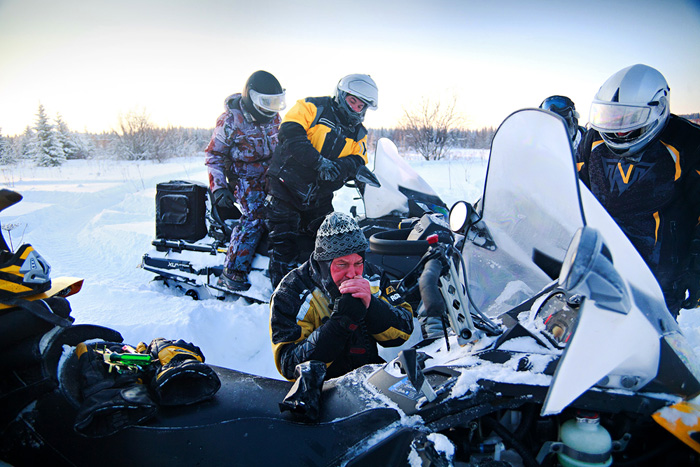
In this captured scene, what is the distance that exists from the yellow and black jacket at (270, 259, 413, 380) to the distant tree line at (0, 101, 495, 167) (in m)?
13.6

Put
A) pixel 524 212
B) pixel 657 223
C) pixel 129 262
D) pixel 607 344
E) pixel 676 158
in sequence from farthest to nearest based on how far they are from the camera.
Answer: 1. pixel 129 262
2. pixel 657 223
3. pixel 676 158
4. pixel 524 212
5. pixel 607 344

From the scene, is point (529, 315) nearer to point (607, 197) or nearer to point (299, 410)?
point (299, 410)

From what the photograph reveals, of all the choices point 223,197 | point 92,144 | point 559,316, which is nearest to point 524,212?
point 559,316

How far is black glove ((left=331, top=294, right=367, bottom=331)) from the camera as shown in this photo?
1.73m

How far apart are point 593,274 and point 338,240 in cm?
120

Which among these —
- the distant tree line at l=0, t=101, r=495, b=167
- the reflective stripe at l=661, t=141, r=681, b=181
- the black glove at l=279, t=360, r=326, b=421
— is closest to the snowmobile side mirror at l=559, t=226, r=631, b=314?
the black glove at l=279, t=360, r=326, b=421

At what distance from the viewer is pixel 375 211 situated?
3.80 meters

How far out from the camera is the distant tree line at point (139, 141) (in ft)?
48.7

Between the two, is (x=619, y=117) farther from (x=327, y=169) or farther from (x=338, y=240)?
(x=327, y=169)

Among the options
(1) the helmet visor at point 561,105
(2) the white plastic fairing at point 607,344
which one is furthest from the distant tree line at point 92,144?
(2) the white plastic fairing at point 607,344

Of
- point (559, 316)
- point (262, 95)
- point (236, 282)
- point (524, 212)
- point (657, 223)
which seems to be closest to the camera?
point (559, 316)

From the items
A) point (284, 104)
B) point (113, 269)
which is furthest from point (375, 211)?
point (113, 269)

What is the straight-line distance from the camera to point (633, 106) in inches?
84.4

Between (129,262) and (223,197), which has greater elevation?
(223,197)
